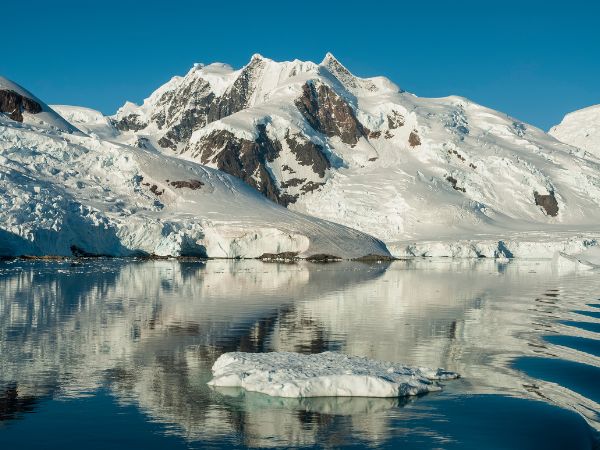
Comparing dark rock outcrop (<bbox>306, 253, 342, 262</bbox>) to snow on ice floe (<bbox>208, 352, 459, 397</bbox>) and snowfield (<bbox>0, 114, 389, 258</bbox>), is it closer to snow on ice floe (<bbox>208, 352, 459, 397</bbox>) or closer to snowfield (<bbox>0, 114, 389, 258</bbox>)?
snowfield (<bbox>0, 114, 389, 258</bbox>)

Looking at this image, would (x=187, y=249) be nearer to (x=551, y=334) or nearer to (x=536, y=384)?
(x=551, y=334)

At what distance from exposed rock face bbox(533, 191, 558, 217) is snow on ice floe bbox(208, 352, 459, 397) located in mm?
181288

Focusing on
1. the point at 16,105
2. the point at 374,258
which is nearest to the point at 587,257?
the point at 374,258

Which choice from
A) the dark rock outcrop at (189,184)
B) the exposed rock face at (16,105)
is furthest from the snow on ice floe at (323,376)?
the exposed rock face at (16,105)

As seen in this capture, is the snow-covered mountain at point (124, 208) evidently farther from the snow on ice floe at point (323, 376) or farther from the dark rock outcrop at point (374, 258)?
the snow on ice floe at point (323, 376)

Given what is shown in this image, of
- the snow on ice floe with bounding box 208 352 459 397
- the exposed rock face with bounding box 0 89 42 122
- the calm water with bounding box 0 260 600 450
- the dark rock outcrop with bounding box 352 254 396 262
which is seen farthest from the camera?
the exposed rock face with bounding box 0 89 42 122

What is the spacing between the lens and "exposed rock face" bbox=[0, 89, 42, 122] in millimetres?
140625

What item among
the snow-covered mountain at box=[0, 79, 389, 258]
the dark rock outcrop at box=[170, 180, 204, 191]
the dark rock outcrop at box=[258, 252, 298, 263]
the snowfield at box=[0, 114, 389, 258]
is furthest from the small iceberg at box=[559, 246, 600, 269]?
the dark rock outcrop at box=[170, 180, 204, 191]

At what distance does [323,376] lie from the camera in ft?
73.6

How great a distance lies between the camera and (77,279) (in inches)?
2511

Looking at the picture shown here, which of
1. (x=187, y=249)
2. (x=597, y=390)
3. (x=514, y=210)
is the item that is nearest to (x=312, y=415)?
(x=597, y=390)

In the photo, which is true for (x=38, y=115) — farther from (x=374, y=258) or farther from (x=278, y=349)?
(x=278, y=349)

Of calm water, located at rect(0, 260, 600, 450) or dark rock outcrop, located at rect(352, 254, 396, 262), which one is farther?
dark rock outcrop, located at rect(352, 254, 396, 262)

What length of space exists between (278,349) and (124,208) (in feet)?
297
